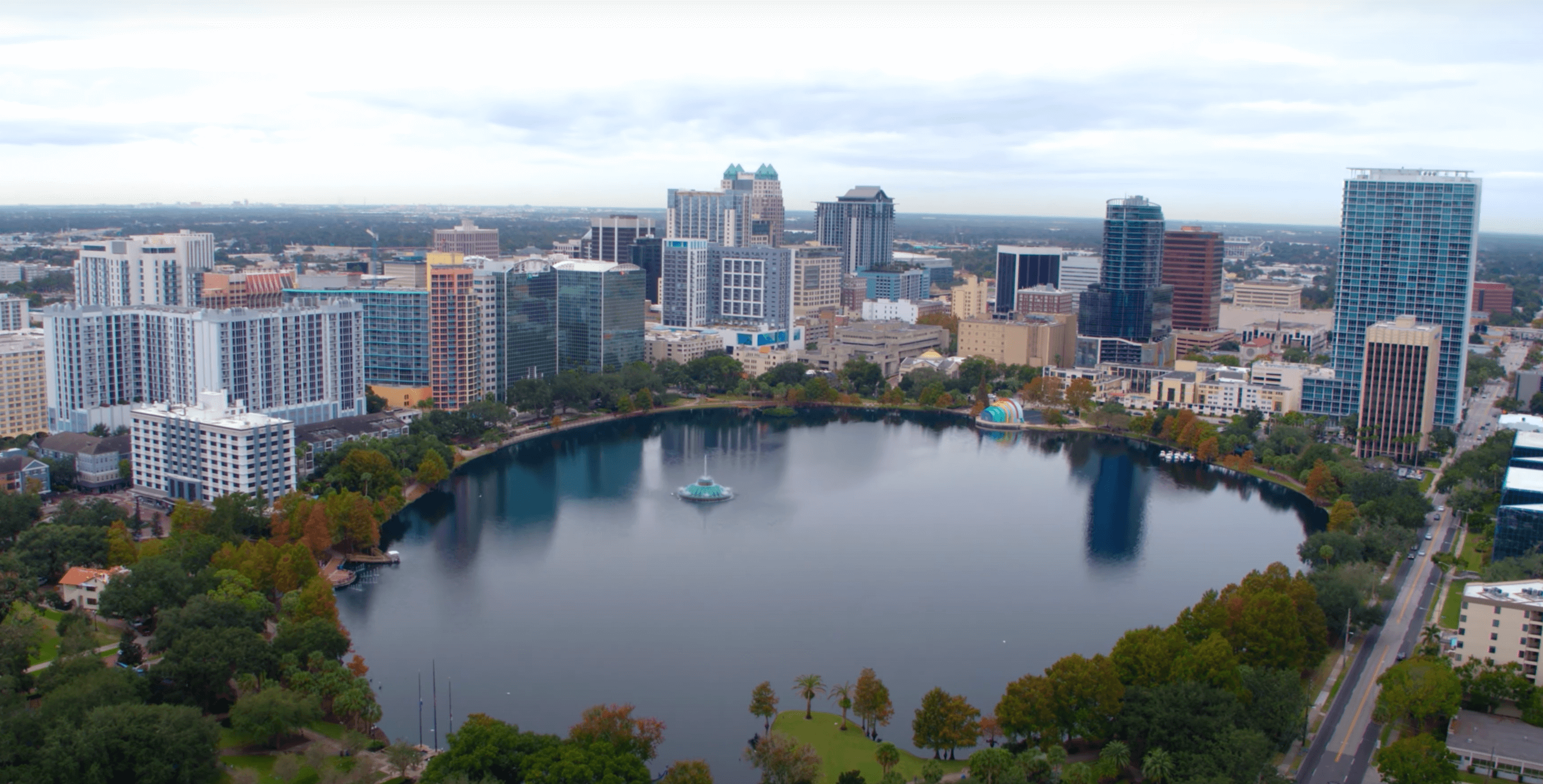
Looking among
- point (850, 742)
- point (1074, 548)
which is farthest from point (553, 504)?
point (850, 742)

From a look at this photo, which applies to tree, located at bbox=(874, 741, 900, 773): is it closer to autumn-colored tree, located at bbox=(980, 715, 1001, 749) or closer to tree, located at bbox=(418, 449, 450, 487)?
autumn-colored tree, located at bbox=(980, 715, 1001, 749)

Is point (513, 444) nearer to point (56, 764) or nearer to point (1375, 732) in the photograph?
point (56, 764)

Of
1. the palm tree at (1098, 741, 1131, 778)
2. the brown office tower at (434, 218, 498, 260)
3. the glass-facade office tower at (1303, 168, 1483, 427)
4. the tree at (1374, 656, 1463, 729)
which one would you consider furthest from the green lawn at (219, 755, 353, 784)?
the brown office tower at (434, 218, 498, 260)

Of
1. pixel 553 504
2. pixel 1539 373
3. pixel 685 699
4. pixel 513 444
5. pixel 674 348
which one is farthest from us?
pixel 674 348

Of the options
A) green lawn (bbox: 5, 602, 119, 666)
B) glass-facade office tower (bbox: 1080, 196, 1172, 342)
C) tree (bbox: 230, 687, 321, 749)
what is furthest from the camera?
glass-facade office tower (bbox: 1080, 196, 1172, 342)

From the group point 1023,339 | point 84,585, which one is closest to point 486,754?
point 84,585

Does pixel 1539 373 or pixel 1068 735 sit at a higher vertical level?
pixel 1539 373

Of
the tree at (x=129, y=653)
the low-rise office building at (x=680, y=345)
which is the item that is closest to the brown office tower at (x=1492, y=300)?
the low-rise office building at (x=680, y=345)
